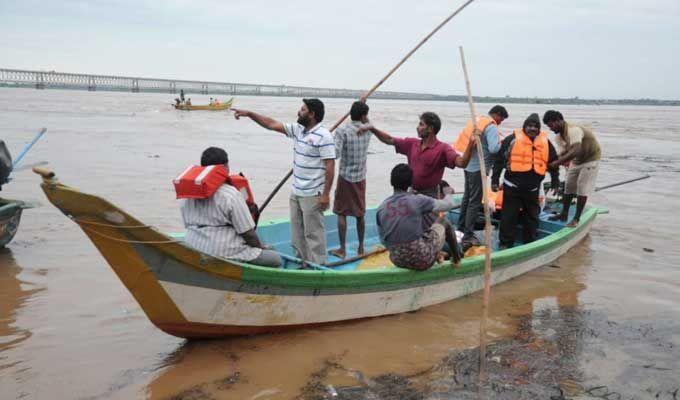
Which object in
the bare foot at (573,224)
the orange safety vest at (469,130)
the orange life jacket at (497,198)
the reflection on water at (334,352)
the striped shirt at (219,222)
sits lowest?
the reflection on water at (334,352)

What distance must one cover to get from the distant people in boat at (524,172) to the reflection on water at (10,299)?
5028 mm

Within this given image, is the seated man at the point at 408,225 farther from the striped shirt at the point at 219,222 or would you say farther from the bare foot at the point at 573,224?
the bare foot at the point at 573,224

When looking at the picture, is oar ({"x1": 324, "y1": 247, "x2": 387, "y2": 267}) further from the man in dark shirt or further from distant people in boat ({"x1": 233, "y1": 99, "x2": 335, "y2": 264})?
the man in dark shirt

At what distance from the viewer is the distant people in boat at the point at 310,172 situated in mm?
4957

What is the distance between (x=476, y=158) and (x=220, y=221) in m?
3.39

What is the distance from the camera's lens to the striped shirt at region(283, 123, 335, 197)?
496cm

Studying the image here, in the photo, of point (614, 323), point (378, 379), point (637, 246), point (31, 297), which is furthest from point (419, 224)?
point (637, 246)

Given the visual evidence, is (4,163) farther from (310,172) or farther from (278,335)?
(278,335)

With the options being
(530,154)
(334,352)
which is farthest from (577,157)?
(334,352)

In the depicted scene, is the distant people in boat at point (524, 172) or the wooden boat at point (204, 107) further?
the wooden boat at point (204, 107)

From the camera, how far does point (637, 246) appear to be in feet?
27.8

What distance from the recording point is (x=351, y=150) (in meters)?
5.55

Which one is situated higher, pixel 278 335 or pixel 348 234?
pixel 348 234

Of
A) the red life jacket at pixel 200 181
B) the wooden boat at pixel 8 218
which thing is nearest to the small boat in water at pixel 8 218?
the wooden boat at pixel 8 218
